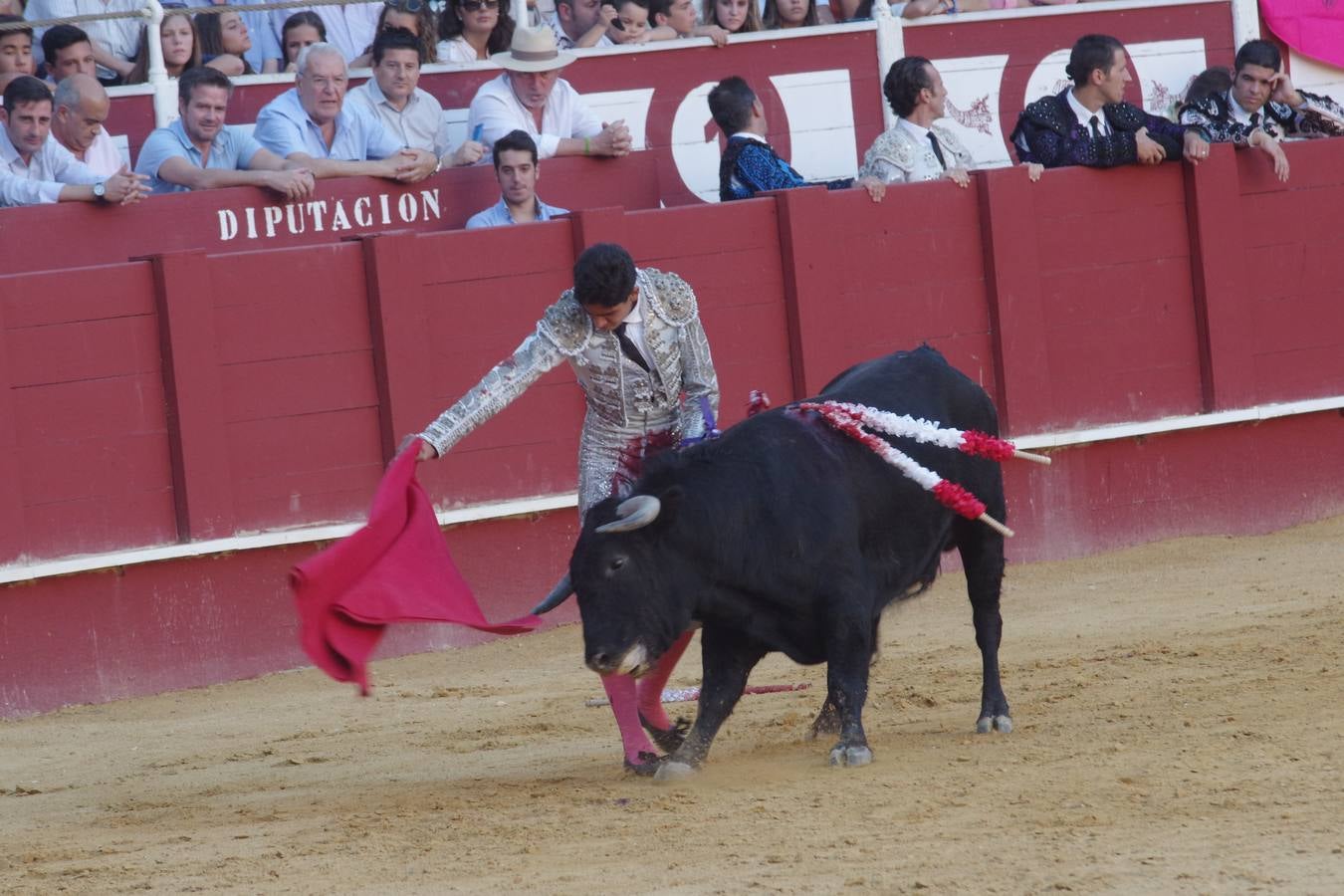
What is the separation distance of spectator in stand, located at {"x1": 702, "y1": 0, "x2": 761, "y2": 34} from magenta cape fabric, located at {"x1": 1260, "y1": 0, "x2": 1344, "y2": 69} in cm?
273

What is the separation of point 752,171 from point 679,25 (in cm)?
123

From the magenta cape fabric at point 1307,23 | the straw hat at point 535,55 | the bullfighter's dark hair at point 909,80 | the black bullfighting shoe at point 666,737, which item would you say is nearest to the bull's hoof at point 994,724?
the black bullfighting shoe at point 666,737

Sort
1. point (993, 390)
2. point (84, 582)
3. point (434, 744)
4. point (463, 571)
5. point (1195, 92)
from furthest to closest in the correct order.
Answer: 1. point (1195, 92)
2. point (993, 390)
3. point (463, 571)
4. point (84, 582)
5. point (434, 744)

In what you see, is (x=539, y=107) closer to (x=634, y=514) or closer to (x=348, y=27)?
(x=348, y=27)

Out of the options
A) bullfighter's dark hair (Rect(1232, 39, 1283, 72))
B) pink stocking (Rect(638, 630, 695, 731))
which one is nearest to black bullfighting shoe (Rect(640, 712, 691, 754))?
pink stocking (Rect(638, 630, 695, 731))

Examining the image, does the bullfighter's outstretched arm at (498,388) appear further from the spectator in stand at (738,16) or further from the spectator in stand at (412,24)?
the spectator in stand at (738,16)

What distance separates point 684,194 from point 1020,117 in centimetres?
144

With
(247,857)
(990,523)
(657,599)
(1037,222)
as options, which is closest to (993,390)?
(1037,222)

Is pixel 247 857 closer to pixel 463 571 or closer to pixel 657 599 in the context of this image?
pixel 657 599

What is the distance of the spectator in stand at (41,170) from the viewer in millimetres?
6684

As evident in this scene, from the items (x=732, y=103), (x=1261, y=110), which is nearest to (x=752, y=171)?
(x=732, y=103)

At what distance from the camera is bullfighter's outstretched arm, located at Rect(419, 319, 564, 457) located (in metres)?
4.73

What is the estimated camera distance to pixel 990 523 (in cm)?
501

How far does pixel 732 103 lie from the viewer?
24.2 feet
